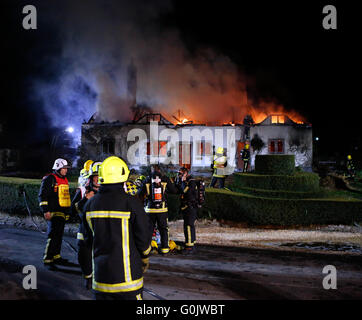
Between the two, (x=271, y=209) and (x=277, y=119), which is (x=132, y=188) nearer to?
(x=271, y=209)

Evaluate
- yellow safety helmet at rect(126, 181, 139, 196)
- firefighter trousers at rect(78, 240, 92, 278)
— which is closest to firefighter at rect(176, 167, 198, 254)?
yellow safety helmet at rect(126, 181, 139, 196)

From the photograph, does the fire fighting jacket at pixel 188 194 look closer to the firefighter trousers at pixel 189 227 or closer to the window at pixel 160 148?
the firefighter trousers at pixel 189 227

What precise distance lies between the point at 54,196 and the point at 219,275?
3.52 m

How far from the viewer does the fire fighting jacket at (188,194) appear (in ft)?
22.5

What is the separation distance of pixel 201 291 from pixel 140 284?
194 cm

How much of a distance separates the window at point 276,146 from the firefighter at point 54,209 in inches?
835

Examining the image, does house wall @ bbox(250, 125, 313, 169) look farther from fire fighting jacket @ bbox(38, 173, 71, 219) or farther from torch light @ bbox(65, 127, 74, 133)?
fire fighting jacket @ bbox(38, 173, 71, 219)

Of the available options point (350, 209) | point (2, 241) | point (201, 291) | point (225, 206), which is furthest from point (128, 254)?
point (350, 209)

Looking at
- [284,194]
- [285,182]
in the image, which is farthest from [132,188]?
[285,182]

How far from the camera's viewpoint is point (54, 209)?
590cm

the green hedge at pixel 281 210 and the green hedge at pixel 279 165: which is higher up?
the green hedge at pixel 279 165

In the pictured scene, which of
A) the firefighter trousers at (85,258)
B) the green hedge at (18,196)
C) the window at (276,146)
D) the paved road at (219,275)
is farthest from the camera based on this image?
the window at (276,146)

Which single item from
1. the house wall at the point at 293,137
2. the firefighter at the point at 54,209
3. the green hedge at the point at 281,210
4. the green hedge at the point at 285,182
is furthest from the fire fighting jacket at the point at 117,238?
the house wall at the point at 293,137

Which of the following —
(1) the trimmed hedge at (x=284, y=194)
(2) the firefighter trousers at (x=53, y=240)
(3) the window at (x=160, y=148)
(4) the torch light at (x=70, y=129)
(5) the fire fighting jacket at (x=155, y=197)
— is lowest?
(2) the firefighter trousers at (x=53, y=240)
